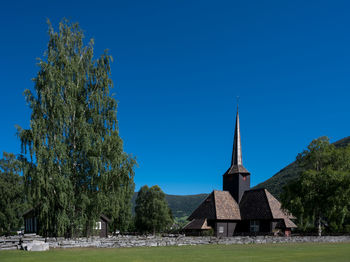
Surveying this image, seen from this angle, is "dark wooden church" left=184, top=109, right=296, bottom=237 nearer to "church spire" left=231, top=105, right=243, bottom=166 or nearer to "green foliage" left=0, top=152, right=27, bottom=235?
"church spire" left=231, top=105, right=243, bottom=166

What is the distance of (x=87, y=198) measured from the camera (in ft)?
99.2

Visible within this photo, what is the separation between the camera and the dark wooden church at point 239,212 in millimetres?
53519

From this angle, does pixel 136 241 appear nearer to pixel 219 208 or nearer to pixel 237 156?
pixel 219 208

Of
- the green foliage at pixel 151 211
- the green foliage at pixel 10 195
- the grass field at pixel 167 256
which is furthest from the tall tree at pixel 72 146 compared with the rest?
the green foliage at pixel 151 211

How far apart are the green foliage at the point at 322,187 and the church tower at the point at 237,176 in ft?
43.6

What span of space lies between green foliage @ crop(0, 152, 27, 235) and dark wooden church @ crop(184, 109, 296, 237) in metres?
26.2

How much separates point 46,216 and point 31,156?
4971mm

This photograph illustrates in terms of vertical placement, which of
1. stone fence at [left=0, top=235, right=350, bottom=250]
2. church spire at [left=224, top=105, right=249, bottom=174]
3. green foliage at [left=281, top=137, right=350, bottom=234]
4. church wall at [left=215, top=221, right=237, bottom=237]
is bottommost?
church wall at [left=215, top=221, right=237, bottom=237]

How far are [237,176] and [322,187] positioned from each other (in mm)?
18127

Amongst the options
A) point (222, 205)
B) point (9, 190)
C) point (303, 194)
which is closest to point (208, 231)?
point (222, 205)

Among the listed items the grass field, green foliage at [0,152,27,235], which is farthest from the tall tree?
green foliage at [0,152,27,235]

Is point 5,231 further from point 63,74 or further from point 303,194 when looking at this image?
point 303,194

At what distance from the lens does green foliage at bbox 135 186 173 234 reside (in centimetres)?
6931

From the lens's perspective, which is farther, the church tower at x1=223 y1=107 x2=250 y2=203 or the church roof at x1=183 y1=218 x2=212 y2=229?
the church tower at x1=223 y1=107 x2=250 y2=203
